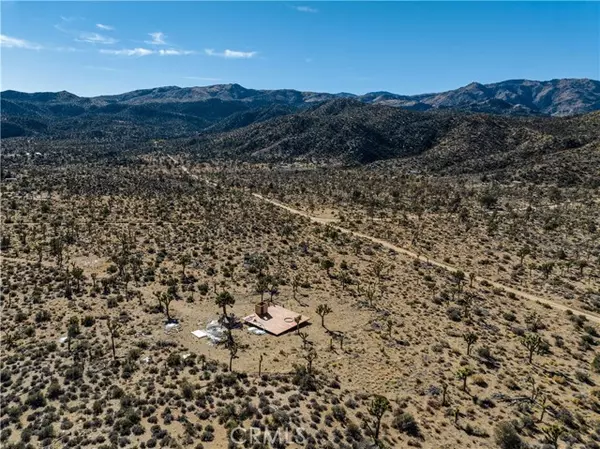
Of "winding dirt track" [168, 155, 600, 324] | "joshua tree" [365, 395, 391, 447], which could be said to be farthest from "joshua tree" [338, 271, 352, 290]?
"joshua tree" [365, 395, 391, 447]

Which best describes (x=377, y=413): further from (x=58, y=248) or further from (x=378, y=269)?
(x=58, y=248)

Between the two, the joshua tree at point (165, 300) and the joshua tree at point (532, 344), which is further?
the joshua tree at point (165, 300)

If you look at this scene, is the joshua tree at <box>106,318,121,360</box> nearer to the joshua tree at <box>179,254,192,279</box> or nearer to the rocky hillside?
the joshua tree at <box>179,254,192,279</box>

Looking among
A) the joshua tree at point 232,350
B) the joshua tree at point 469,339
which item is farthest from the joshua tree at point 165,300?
the joshua tree at point 469,339

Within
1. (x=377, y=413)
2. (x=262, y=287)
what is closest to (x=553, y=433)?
(x=377, y=413)

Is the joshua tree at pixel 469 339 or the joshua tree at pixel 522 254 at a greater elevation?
the joshua tree at pixel 522 254

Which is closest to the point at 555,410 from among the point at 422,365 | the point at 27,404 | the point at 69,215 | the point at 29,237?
the point at 422,365

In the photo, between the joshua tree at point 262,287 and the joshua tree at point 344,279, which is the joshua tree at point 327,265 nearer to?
the joshua tree at point 344,279
